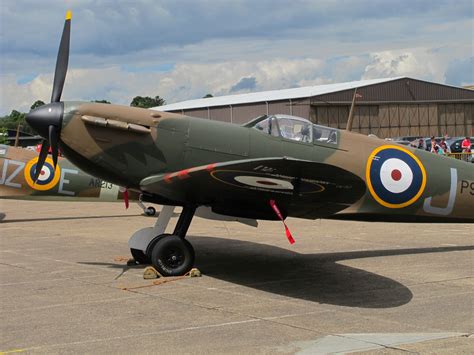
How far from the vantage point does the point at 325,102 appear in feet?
182

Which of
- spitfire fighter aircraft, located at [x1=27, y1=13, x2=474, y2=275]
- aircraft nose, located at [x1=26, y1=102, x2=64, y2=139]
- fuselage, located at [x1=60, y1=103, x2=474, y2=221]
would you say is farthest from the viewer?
fuselage, located at [x1=60, y1=103, x2=474, y2=221]

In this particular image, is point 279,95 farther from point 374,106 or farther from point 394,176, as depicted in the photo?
point 394,176

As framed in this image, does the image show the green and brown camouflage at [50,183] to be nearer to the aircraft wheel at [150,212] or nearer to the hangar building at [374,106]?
the aircraft wheel at [150,212]

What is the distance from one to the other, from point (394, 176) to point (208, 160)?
268 centimetres

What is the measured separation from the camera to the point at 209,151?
8.77 metres

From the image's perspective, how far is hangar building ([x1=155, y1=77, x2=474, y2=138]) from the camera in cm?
5569

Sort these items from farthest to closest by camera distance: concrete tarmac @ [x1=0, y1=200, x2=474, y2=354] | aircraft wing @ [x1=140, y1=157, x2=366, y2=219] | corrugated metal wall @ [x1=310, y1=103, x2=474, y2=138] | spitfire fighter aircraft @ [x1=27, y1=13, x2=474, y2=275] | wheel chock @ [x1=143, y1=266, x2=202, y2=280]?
corrugated metal wall @ [x1=310, y1=103, x2=474, y2=138] < wheel chock @ [x1=143, y1=266, x2=202, y2=280] < spitfire fighter aircraft @ [x1=27, y1=13, x2=474, y2=275] < aircraft wing @ [x1=140, y1=157, x2=366, y2=219] < concrete tarmac @ [x1=0, y1=200, x2=474, y2=354]

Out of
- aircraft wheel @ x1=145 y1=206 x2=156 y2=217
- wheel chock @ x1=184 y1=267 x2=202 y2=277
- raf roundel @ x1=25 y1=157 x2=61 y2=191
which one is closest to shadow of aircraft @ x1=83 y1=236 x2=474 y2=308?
wheel chock @ x1=184 y1=267 x2=202 y2=277

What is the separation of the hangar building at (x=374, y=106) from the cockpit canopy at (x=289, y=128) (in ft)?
150

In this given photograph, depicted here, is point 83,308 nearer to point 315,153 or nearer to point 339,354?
point 339,354

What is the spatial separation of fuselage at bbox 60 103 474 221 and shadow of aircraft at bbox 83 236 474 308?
3.51 feet

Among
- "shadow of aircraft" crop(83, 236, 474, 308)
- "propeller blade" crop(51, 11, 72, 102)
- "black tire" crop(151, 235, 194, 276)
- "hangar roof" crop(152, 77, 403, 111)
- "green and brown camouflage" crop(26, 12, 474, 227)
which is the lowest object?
"shadow of aircraft" crop(83, 236, 474, 308)

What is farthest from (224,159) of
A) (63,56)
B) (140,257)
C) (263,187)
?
(63,56)

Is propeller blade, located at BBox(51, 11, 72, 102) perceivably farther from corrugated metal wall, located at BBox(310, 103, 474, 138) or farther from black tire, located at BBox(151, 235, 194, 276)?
corrugated metal wall, located at BBox(310, 103, 474, 138)
